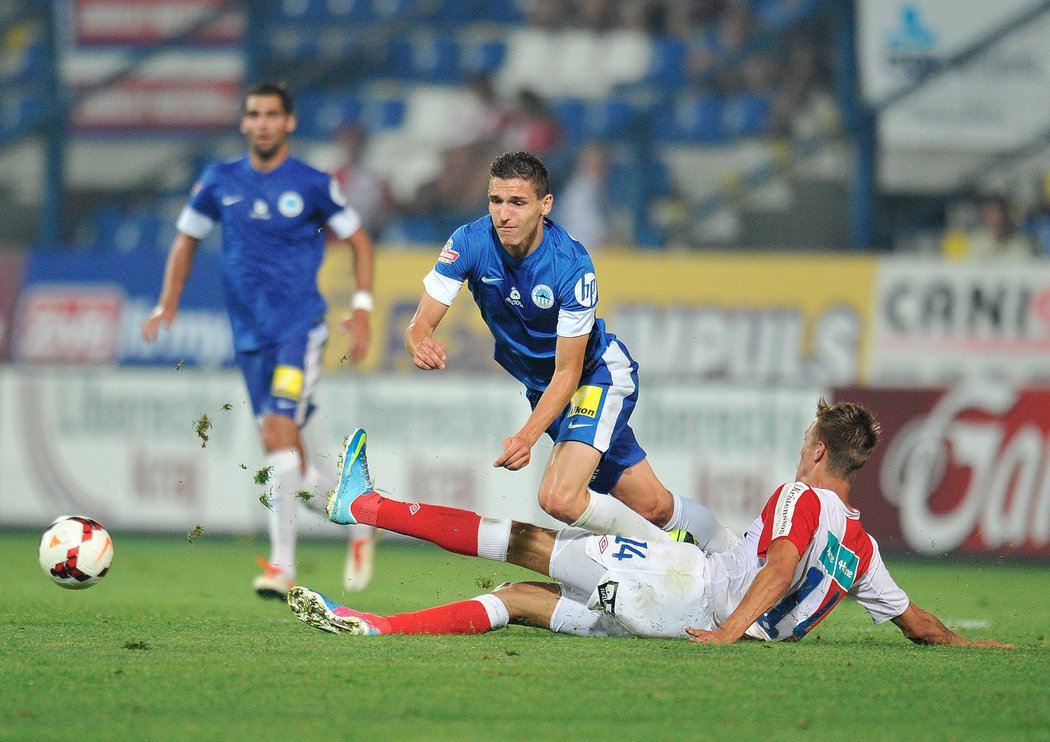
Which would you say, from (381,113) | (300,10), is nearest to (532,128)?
(381,113)

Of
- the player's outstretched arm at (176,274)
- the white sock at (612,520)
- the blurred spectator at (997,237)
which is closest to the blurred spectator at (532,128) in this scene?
the blurred spectator at (997,237)

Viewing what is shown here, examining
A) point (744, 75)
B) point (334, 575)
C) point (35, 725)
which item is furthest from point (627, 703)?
point (744, 75)

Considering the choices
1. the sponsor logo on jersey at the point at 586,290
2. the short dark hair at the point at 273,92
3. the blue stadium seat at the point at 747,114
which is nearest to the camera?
the sponsor logo on jersey at the point at 586,290

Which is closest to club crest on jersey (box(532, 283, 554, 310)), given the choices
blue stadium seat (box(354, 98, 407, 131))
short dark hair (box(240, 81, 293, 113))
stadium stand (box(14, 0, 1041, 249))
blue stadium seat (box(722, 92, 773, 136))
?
short dark hair (box(240, 81, 293, 113))

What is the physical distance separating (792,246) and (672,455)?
16.2ft

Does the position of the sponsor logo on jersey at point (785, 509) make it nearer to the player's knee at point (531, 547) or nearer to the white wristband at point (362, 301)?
the player's knee at point (531, 547)

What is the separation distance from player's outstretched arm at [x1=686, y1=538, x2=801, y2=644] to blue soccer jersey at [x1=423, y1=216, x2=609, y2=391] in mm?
1308

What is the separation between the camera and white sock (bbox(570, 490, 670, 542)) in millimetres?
6582

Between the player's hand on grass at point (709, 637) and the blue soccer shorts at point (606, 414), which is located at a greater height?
the blue soccer shorts at point (606, 414)

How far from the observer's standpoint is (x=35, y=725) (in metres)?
4.30

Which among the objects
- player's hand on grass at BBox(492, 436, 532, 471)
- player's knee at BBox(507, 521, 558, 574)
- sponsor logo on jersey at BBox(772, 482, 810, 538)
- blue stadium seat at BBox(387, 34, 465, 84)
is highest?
blue stadium seat at BBox(387, 34, 465, 84)

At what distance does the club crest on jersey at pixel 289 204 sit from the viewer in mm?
8500

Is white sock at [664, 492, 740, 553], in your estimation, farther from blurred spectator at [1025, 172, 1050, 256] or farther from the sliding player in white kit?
blurred spectator at [1025, 172, 1050, 256]

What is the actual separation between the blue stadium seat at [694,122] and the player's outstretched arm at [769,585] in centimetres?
1102
